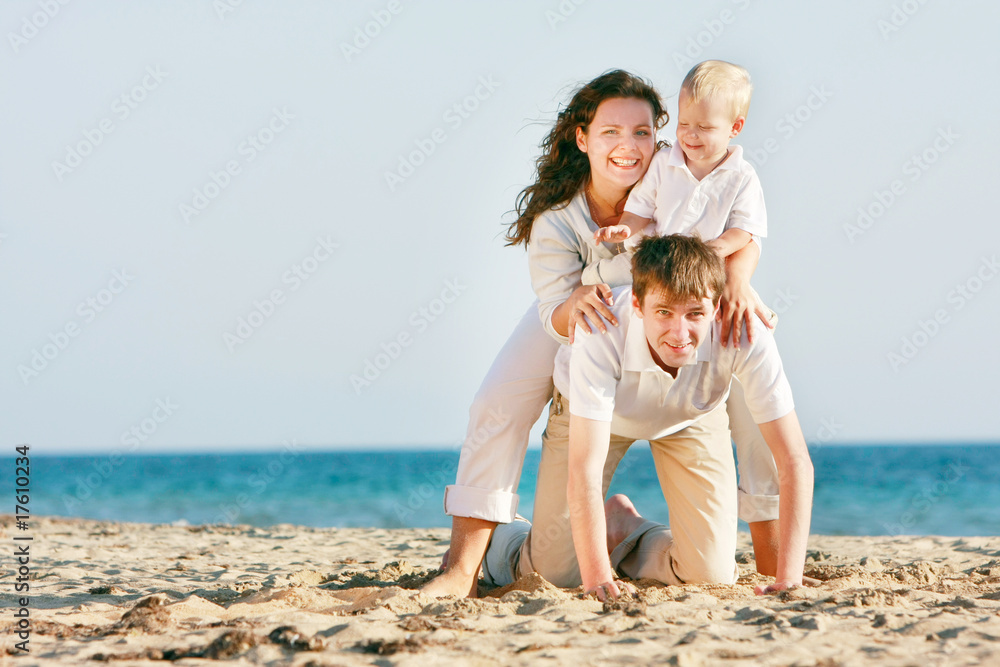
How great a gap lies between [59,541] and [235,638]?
5127 mm

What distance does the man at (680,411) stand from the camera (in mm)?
3104

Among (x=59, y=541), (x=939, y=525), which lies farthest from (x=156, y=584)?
(x=939, y=525)

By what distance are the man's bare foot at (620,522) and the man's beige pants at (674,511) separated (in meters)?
0.14

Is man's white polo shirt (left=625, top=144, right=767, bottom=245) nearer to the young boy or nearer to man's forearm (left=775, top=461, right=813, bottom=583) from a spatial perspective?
the young boy

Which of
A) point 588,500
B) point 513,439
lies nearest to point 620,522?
point 513,439

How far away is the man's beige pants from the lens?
3693 millimetres

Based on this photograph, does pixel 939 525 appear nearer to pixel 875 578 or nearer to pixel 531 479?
pixel 875 578

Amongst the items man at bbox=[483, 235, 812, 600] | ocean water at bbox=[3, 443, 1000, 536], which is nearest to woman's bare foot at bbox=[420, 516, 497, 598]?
man at bbox=[483, 235, 812, 600]

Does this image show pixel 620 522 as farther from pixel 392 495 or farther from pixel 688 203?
pixel 392 495

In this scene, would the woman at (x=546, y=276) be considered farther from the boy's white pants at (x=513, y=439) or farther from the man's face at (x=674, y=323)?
the man's face at (x=674, y=323)

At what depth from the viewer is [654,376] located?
3.27m

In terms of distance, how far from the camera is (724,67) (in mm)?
3588

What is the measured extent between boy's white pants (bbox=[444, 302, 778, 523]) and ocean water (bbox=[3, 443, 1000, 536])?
9763 millimetres

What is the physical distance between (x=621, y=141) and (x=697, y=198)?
42 cm
